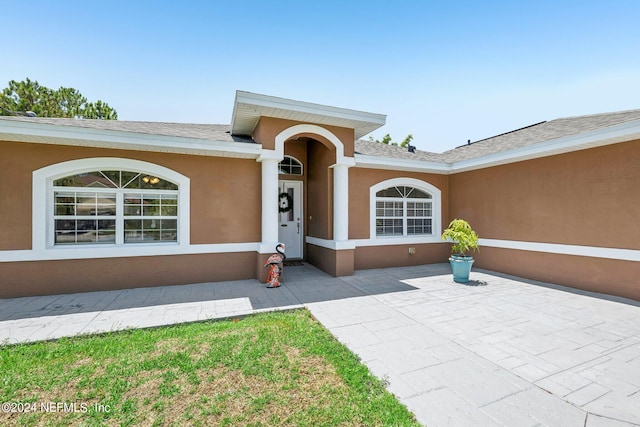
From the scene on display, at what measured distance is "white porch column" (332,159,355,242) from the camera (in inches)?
287

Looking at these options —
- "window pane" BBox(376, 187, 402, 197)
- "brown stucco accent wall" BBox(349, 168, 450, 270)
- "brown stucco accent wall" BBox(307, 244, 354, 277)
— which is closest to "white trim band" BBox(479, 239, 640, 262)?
"brown stucco accent wall" BBox(349, 168, 450, 270)

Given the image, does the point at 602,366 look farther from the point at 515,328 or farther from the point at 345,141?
the point at 345,141

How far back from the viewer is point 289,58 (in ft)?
26.1

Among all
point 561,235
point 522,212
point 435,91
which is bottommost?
point 561,235

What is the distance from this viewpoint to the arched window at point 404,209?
8.53 metres

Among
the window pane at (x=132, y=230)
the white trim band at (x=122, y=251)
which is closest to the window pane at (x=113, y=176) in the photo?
the window pane at (x=132, y=230)

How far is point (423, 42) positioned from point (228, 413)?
926 centimetres

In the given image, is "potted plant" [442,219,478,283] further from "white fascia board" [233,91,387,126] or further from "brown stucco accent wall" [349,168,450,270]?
"white fascia board" [233,91,387,126]

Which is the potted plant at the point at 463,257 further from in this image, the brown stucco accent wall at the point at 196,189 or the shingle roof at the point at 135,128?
the shingle roof at the point at 135,128

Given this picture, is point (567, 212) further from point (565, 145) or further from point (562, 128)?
point (562, 128)

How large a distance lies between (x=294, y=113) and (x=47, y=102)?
2404cm

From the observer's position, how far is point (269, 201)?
6582 millimetres

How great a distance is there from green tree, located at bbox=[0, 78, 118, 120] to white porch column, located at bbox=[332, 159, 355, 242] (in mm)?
22058

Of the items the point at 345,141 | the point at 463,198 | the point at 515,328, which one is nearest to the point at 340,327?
the point at 515,328
